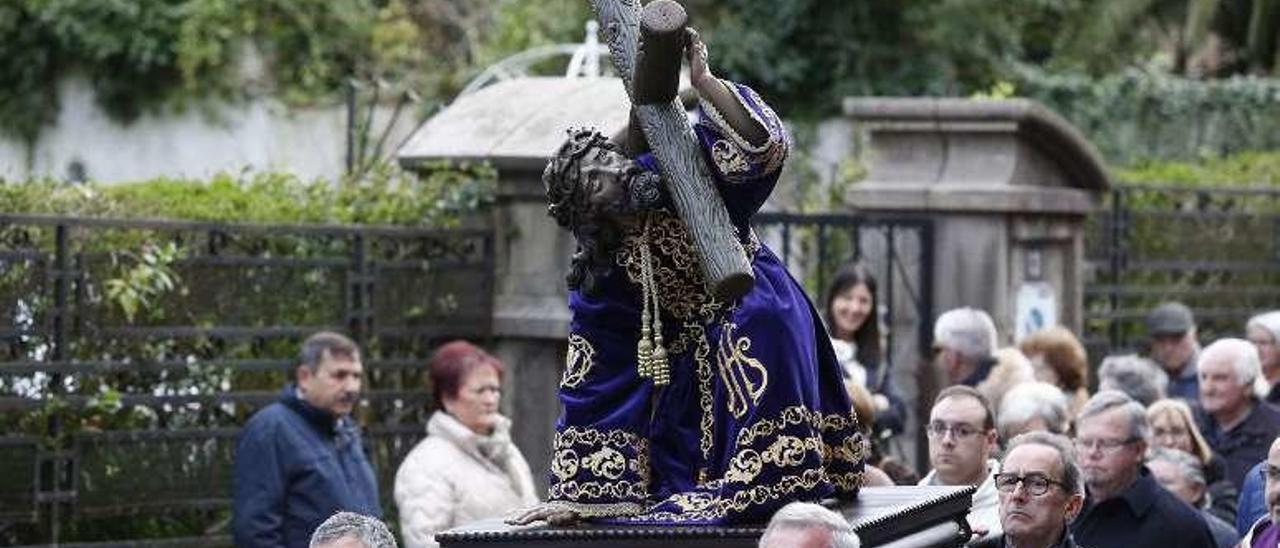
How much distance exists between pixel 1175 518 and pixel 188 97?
16566 mm

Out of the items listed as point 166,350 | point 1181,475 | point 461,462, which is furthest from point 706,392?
point 166,350

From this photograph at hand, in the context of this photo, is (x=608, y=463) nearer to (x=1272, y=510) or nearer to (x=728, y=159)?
(x=728, y=159)

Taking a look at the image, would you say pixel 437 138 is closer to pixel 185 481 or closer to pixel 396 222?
pixel 396 222

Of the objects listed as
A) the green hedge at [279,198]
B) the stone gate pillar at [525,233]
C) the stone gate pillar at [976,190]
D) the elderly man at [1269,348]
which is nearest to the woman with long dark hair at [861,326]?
the stone gate pillar at [525,233]

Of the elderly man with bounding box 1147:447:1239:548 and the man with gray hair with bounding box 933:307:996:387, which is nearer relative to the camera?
the elderly man with bounding box 1147:447:1239:548

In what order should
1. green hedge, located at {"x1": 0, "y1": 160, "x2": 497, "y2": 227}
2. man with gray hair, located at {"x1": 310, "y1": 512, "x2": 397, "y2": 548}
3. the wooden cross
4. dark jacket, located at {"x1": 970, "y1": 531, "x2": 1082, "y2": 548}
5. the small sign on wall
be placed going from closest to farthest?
the wooden cross → man with gray hair, located at {"x1": 310, "y1": 512, "x2": 397, "y2": 548} → dark jacket, located at {"x1": 970, "y1": 531, "x2": 1082, "y2": 548} → green hedge, located at {"x1": 0, "y1": 160, "x2": 497, "y2": 227} → the small sign on wall

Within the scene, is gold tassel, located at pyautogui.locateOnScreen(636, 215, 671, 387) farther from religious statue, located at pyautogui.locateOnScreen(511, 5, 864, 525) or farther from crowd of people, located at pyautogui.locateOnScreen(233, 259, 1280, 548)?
crowd of people, located at pyautogui.locateOnScreen(233, 259, 1280, 548)

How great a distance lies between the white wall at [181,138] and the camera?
2486cm

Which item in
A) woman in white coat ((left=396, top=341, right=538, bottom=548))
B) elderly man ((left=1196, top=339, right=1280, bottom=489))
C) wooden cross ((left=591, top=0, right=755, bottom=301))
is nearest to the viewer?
wooden cross ((left=591, top=0, right=755, bottom=301))

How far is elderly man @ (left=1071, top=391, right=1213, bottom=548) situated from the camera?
9664mm

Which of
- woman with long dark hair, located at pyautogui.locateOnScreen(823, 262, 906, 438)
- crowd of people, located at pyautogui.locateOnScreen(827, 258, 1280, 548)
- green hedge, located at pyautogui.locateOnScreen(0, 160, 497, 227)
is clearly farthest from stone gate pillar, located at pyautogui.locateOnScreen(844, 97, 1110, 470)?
green hedge, located at pyautogui.locateOnScreen(0, 160, 497, 227)

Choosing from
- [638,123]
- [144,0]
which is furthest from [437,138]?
[144,0]

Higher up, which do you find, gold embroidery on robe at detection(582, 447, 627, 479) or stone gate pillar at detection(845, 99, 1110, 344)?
stone gate pillar at detection(845, 99, 1110, 344)

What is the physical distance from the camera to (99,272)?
37.2 feet
